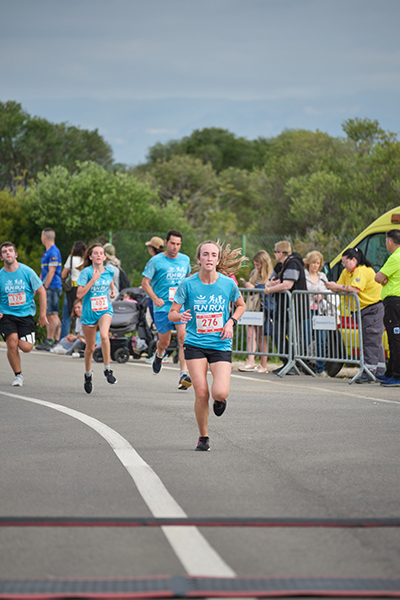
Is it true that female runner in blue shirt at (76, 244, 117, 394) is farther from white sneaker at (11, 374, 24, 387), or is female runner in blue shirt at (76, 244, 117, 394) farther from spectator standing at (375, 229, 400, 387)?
spectator standing at (375, 229, 400, 387)

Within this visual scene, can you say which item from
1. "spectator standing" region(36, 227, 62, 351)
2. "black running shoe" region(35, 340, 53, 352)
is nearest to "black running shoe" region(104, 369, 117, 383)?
"spectator standing" region(36, 227, 62, 351)

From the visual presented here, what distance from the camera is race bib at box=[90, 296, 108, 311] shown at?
1149cm

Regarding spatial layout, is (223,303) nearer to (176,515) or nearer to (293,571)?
(176,515)

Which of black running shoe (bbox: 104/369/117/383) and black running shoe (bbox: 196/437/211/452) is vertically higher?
black running shoe (bbox: 104/369/117/383)

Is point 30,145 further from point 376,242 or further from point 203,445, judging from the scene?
point 203,445

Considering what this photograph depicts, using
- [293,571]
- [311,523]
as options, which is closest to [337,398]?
[311,523]

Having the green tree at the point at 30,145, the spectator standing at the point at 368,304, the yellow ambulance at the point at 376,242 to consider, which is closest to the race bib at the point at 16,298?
the spectator standing at the point at 368,304

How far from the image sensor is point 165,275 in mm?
12266

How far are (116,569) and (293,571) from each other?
0.83 meters

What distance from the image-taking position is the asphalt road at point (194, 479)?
4176mm

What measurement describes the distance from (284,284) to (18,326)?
178 inches

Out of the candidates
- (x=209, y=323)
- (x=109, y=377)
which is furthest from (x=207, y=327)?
(x=109, y=377)

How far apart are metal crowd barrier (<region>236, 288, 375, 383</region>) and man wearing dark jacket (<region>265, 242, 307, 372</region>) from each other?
0.02 metres

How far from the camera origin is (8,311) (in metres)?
12.0
